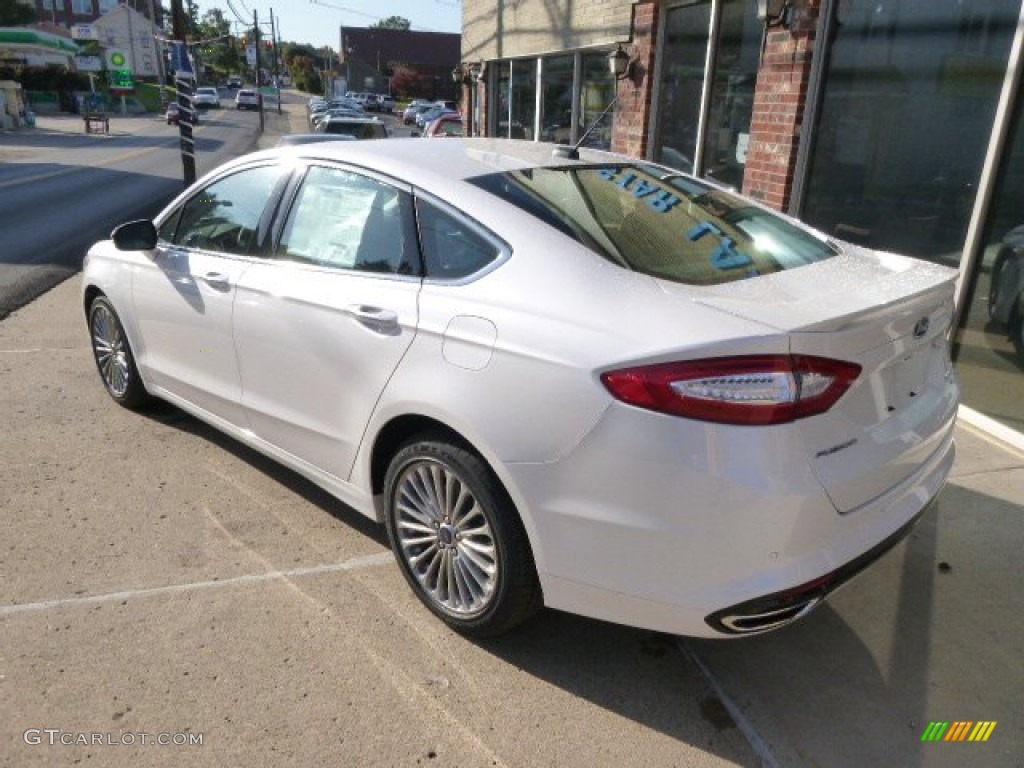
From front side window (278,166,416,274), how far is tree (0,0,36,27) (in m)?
68.3

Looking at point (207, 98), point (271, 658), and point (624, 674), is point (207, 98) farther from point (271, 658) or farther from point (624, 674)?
point (624, 674)

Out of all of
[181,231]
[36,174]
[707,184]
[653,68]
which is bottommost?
[36,174]

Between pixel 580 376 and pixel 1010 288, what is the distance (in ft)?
12.2

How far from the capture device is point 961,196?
478cm

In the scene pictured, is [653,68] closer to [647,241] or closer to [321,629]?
[647,241]

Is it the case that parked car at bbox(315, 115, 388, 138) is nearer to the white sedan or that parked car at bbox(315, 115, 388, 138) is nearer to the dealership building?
the dealership building

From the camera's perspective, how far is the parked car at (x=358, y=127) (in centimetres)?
1566

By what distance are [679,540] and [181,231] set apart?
3.12 meters

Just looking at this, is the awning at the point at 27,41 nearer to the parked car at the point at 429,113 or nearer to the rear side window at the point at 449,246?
the parked car at the point at 429,113

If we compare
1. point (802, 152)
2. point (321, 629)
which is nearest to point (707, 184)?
point (321, 629)

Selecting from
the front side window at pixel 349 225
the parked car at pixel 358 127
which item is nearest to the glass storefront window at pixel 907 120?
the front side window at pixel 349 225

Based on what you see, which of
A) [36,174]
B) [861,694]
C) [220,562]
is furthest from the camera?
[36,174]

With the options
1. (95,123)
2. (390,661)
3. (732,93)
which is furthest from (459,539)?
(95,123)

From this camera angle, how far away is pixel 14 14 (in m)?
57.7
